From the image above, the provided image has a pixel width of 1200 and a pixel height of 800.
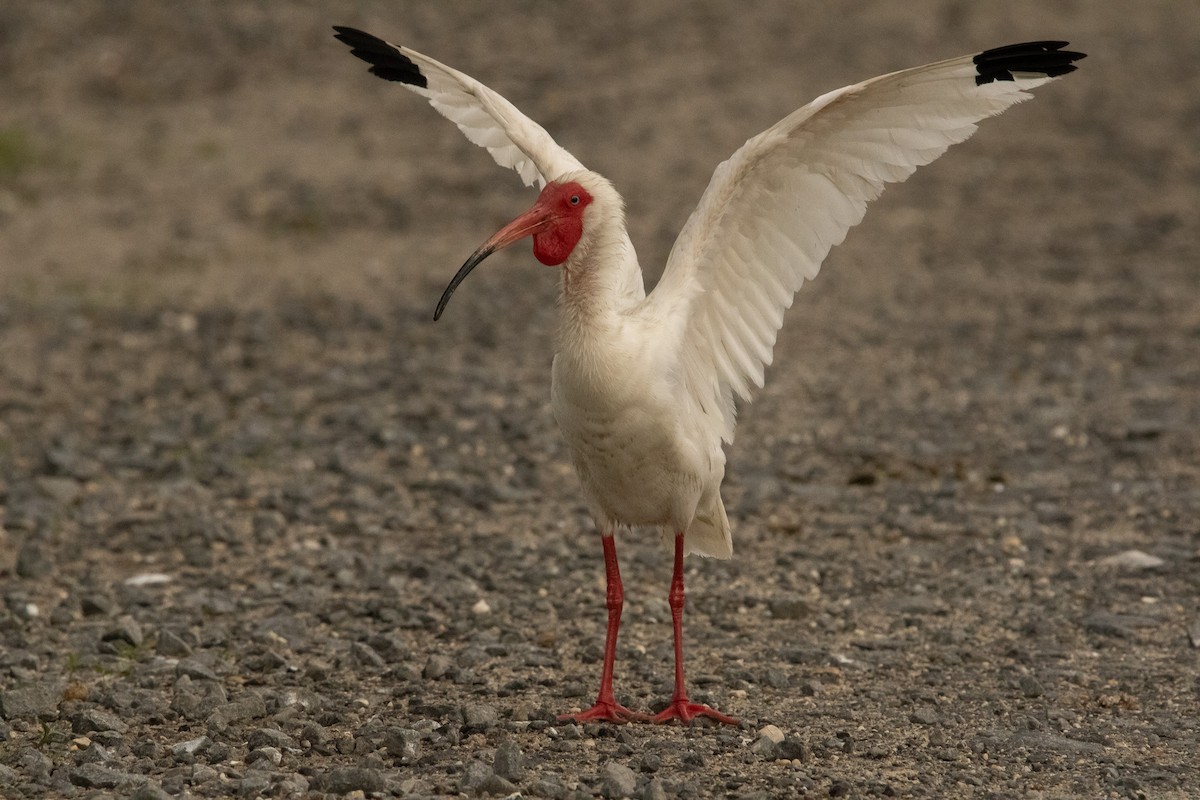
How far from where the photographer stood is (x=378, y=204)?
14.4m

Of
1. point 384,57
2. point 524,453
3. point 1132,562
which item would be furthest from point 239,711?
point 1132,562

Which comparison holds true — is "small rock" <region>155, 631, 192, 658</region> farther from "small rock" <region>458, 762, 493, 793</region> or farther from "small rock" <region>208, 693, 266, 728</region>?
"small rock" <region>458, 762, 493, 793</region>

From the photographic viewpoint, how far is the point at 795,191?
229 inches

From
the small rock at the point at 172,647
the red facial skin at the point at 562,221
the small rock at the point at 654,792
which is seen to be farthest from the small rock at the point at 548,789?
the small rock at the point at 172,647

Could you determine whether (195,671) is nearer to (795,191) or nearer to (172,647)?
(172,647)

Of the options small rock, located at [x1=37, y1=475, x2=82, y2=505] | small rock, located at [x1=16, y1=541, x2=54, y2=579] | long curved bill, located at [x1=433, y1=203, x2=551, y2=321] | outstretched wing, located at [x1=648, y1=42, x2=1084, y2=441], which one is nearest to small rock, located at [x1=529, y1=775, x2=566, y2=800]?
outstretched wing, located at [x1=648, y1=42, x2=1084, y2=441]

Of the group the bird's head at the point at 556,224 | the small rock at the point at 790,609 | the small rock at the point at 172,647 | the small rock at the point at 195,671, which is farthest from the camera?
the small rock at the point at 790,609

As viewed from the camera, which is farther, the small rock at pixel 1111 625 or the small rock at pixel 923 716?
the small rock at pixel 1111 625

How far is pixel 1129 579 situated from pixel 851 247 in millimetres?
6489

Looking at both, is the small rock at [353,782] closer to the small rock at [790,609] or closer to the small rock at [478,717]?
the small rock at [478,717]

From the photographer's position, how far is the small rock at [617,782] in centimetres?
500

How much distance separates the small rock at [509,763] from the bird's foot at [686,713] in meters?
0.79

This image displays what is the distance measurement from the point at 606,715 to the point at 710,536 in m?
0.99

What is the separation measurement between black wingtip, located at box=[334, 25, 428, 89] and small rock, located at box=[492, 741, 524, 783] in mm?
3089
